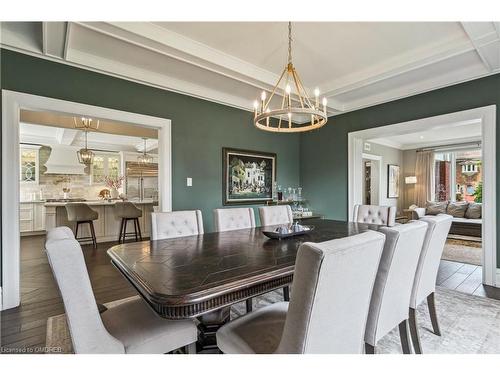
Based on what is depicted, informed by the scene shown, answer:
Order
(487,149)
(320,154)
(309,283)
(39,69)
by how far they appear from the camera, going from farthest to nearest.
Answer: (320,154) → (487,149) → (39,69) → (309,283)

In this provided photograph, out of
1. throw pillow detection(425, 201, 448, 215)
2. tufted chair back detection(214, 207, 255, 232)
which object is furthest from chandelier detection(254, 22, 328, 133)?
throw pillow detection(425, 201, 448, 215)

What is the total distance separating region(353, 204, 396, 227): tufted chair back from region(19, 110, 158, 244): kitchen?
4549 millimetres

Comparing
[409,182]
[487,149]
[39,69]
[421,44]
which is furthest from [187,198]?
[409,182]

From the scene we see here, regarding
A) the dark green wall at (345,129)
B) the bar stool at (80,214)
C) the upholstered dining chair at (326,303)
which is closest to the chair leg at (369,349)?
the upholstered dining chair at (326,303)

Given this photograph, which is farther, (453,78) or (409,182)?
(409,182)

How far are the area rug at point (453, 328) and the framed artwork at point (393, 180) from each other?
17.9 ft

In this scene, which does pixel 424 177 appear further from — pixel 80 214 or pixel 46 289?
pixel 46 289

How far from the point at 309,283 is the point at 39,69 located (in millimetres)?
3229

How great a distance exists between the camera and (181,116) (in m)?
3.53

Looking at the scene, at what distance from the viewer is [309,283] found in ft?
2.85

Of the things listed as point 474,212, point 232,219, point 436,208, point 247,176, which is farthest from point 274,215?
point 436,208

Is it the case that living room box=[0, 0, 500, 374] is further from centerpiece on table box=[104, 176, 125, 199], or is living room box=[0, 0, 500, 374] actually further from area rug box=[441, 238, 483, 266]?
centerpiece on table box=[104, 176, 125, 199]

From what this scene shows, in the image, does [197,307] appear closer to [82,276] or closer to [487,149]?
[82,276]

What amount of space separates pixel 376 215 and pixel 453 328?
132cm
